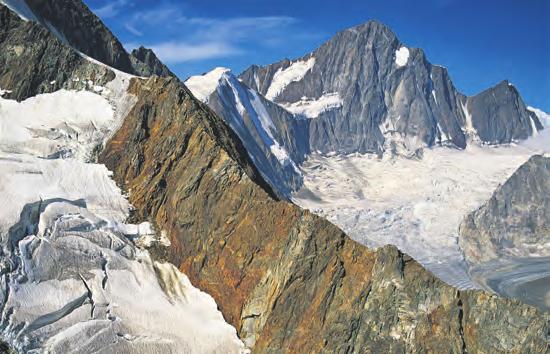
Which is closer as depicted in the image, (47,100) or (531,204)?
(47,100)

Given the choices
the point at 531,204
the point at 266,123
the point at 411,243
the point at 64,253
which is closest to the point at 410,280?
the point at 64,253

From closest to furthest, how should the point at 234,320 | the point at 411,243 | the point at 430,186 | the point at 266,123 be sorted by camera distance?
1. the point at 234,320
2. the point at 411,243
3. the point at 430,186
4. the point at 266,123

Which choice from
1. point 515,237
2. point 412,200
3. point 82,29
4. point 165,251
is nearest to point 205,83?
point 412,200

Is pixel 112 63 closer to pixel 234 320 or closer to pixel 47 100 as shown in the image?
pixel 47 100

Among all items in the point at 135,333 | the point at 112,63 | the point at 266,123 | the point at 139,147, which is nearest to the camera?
the point at 135,333

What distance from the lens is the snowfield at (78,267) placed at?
39.3 meters

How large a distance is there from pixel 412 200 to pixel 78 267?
119 metres

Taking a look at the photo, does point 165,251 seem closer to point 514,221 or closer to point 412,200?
point 412,200

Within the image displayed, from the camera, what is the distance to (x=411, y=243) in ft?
437

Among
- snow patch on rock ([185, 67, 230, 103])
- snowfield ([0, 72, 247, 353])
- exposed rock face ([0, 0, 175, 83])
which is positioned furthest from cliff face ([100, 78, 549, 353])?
snow patch on rock ([185, 67, 230, 103])

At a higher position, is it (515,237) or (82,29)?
(515,237)

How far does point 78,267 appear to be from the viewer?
1677 inches

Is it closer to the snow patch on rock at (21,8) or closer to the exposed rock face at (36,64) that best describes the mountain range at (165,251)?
the exposed rock face at (36,64)

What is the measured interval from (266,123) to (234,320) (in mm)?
151872
